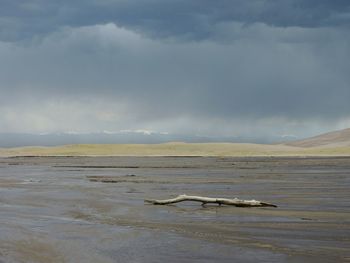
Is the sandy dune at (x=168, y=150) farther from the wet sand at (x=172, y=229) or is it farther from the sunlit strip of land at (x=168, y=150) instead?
the wet sand at (x=172, y=229)

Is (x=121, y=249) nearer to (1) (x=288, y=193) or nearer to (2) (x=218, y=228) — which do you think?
(2) (x=218, y=228)

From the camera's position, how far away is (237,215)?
1973cm

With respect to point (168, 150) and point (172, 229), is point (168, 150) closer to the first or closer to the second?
point (168, 150)

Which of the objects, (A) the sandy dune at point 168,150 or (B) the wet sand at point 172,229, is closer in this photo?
(B) the wet sand at point 172,229

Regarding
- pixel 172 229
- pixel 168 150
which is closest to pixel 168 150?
pixel 168 150

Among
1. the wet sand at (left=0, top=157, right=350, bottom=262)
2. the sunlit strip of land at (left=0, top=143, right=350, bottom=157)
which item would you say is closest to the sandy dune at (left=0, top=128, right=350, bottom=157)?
the sunlit strip of land at (left=0, top=143, right=350, bottom=157)

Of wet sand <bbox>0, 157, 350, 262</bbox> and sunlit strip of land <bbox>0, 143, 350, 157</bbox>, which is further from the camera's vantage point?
sunlit strip of land <bbox>0, 143, 350, 157</bbox>

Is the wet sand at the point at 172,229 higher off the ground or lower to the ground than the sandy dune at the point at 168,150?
lower

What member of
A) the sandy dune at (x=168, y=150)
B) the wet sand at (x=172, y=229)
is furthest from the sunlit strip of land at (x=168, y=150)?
the wet sand at (x=172, y=229)

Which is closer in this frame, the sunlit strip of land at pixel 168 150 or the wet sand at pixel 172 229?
the wet sand at pixel 172 229

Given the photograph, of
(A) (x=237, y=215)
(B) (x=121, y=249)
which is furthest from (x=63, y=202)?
(B) (x=121, y=249)

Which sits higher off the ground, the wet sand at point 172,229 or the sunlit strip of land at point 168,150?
the sunlit strip of land at point 168,150

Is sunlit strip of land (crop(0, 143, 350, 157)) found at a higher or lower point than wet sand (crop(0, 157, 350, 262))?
higher

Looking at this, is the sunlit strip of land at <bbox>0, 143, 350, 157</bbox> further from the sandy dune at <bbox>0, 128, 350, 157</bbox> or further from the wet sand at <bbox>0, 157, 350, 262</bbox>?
the wet sand at <bbox>0, 157, 350, 262</bbox>
